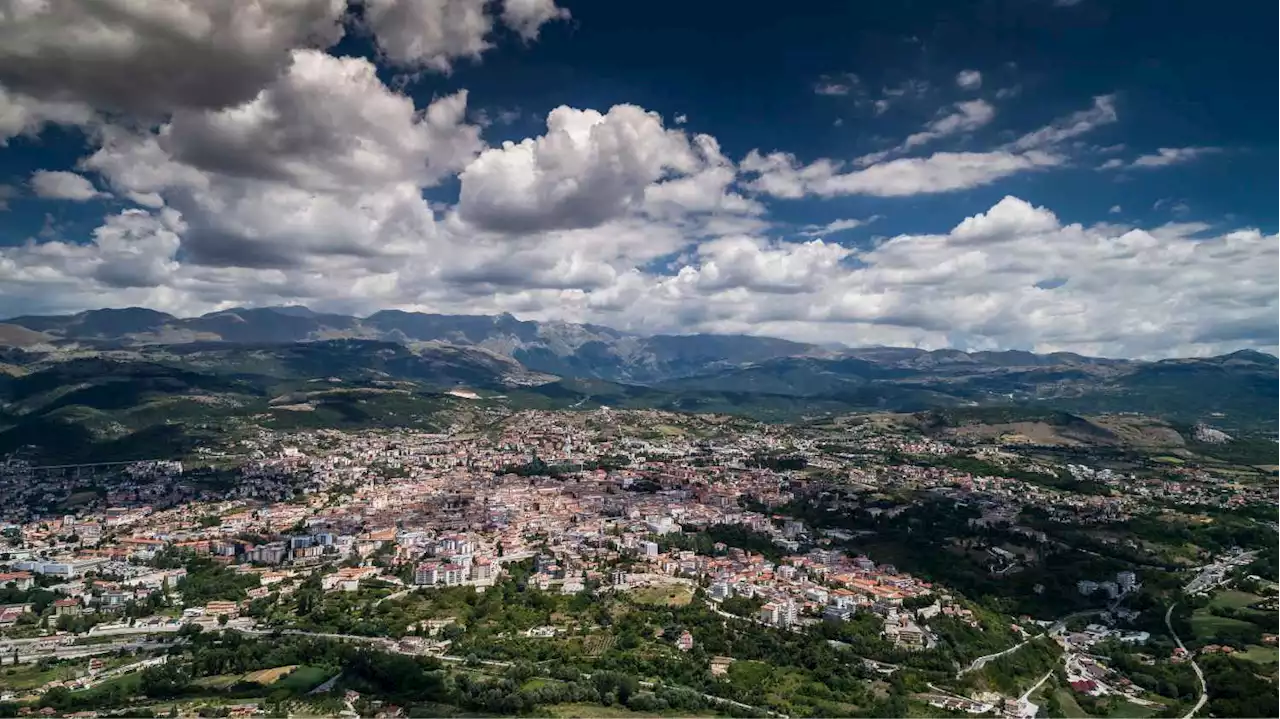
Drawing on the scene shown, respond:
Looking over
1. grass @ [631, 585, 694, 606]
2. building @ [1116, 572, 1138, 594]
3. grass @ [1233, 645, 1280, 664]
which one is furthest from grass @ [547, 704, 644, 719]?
building @ [1116, 572, 1138, 594]

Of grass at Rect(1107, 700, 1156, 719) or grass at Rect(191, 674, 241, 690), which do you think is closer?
grass at Rect(191, 674, 241, 690)

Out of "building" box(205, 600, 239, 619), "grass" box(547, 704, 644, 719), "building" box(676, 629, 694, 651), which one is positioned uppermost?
"grass" box(547, 704, 644, 719)

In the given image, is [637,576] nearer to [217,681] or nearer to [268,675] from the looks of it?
[268,675]

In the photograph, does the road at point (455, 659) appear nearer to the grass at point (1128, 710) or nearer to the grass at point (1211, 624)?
the grass at point (1128, 710)

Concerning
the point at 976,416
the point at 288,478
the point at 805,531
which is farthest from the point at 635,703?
the point at 976,416

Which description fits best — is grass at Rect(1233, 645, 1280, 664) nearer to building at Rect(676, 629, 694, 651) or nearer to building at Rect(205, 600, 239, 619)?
building at Rect(676, 629, 694, 651)

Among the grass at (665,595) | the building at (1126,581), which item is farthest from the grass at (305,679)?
the building at (1126,581)
